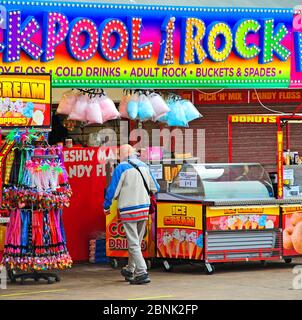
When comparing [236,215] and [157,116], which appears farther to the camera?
[157,116]

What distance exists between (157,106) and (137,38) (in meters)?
1.33

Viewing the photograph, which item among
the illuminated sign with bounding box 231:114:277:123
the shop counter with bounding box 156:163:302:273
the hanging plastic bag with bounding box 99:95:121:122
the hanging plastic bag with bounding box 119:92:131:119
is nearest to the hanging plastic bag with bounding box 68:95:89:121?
the hanging plastic bag with bounding box 99:95:121:122

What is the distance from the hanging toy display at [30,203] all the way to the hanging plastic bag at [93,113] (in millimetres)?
2057

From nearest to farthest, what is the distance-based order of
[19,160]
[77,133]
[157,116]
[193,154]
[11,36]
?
[19,160]
[11,36]
[157,116]
[77,133]
[193,154]

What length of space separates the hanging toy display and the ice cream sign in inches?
9.1

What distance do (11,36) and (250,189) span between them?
3.99 metres

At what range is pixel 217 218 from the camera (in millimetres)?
14031

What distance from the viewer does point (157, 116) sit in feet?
51.9

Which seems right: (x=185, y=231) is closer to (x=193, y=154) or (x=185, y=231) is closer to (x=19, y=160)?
(x=19, y=160)

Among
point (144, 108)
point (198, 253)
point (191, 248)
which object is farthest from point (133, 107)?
point (198, 253)

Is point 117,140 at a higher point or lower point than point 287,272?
higher

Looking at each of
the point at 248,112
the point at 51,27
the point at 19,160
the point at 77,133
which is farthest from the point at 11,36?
the point at 248,112
